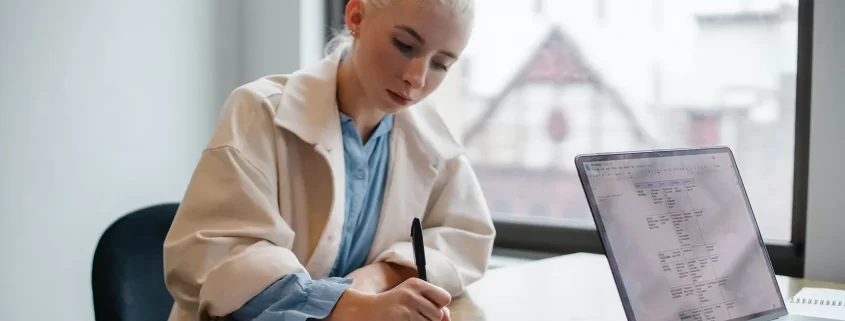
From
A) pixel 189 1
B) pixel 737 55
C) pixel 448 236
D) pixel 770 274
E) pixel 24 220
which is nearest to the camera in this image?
pixel 770 274

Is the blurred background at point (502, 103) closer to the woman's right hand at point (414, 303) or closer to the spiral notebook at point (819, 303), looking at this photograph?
the spiral notebook at point (819, 303)

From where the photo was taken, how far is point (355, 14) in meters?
1.12

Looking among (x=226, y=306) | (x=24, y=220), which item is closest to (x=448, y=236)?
(x=226, y=306)

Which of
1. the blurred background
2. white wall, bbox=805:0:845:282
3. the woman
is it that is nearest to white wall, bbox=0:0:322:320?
the blurred background

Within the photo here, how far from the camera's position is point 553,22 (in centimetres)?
193

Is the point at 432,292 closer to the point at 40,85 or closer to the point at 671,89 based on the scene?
the point at 40,85

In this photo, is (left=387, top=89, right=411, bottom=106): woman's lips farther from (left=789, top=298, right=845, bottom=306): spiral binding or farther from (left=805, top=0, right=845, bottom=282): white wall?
(left=805, top=0, right=845, bottom=282): white wall

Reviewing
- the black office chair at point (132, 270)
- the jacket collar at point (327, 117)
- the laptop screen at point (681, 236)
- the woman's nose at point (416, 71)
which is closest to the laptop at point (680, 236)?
the laptop screen at point (681, 236)

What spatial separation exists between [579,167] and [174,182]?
3.88 ft

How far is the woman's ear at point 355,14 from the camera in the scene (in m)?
1.11

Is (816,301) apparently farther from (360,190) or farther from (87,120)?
(87,120)

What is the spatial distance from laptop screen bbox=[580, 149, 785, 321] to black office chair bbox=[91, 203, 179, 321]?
701 mm

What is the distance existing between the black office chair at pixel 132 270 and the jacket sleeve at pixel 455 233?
1.20ft

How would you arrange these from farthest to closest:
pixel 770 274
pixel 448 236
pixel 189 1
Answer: pixel 189 1 < pixel 448 236 < pixel 770 274
